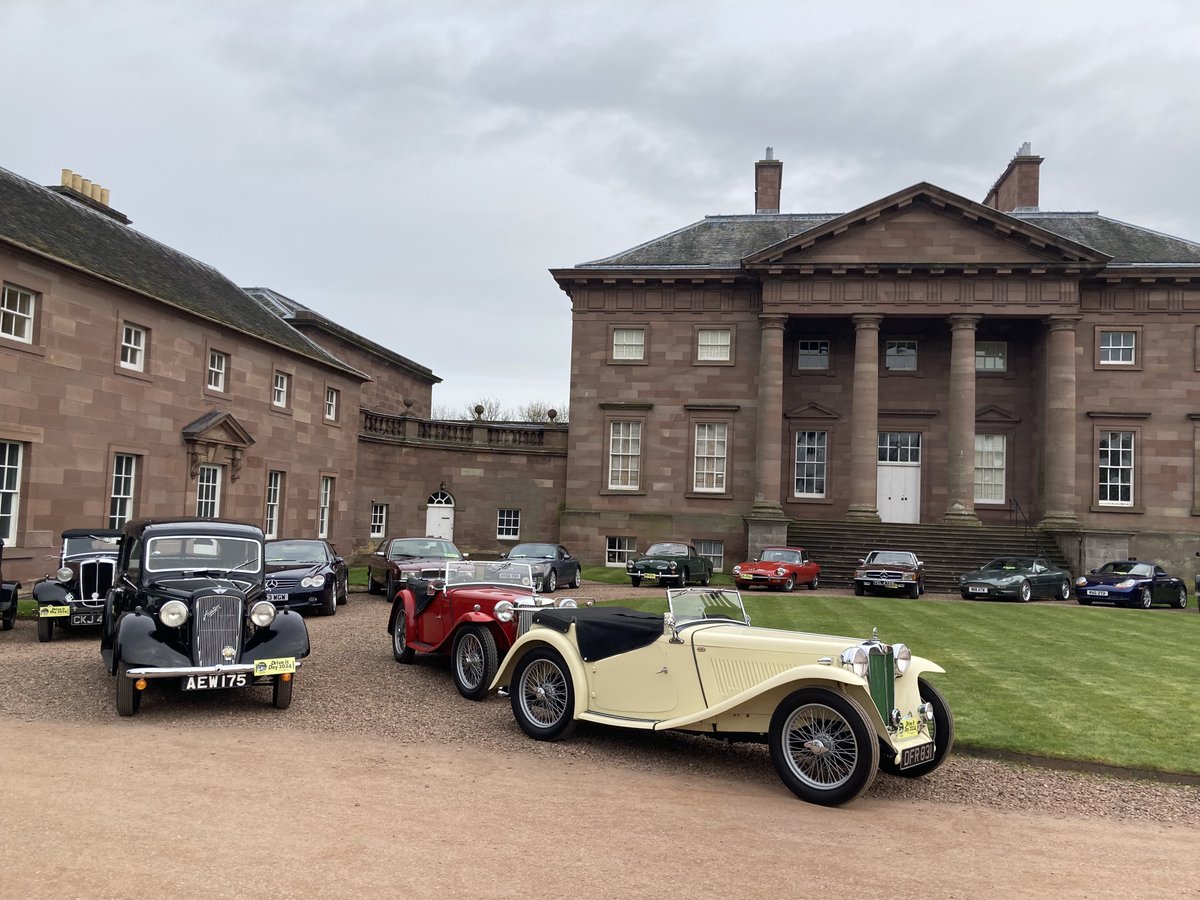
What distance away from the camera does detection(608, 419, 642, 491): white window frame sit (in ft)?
108

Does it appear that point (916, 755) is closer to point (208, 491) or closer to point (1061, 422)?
point (208, 491)

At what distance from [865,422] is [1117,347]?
8.92 metres

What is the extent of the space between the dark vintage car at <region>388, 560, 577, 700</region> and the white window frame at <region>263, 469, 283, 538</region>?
1577cm

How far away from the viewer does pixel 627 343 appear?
109 feet

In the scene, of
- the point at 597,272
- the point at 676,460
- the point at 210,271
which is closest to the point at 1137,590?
the point at 676,460

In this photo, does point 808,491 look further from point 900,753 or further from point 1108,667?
point 900,753

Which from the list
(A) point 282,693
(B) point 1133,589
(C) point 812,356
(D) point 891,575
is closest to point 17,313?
(A) point 282,693

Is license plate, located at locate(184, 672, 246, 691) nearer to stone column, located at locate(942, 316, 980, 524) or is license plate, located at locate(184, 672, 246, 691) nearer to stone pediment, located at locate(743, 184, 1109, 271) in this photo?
stone pediment, located at locate(743, 184, 1109, 271)

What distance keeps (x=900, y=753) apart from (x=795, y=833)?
4.05ft

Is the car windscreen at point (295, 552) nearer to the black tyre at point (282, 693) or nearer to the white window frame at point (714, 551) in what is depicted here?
the black tyre at point (282, 693)

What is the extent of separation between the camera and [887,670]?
6.85 metres

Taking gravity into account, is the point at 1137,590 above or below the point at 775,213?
below

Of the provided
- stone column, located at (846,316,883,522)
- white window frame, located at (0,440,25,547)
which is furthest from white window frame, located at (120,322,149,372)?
stone column, located at (846,316,883,522)

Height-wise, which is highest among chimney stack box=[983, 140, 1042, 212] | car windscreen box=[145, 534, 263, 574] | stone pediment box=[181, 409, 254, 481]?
chimney stack box=[983, 140, 1042, 212]
